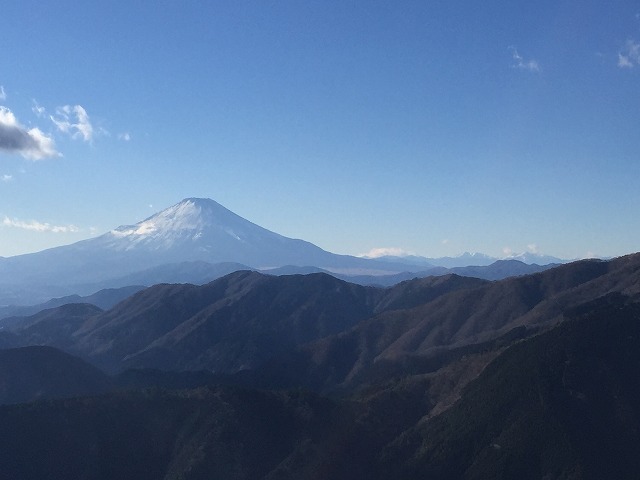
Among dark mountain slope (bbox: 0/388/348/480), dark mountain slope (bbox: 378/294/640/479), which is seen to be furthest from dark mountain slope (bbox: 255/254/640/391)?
dark mountain slope (bbox: 0/388/348/480)

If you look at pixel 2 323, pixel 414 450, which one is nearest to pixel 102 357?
pixel 2 323

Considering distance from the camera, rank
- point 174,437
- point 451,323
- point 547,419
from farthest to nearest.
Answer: point 451,323 → point 174,437 → point 547,419

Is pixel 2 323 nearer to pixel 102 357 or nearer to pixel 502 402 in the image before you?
pixel 102 357

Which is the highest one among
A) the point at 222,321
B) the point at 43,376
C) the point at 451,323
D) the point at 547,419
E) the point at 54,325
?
the point at 451,323

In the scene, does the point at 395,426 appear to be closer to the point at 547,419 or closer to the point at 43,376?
the point at 547,419

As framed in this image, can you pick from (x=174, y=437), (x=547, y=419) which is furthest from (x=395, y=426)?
(x=174, y=437)

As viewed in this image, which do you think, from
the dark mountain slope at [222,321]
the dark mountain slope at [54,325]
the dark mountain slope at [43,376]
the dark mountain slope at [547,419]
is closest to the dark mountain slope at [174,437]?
the dark mountain slope at [547,419]

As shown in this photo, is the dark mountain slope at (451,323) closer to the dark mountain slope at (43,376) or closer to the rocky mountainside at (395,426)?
the dark mountain slope at (43,376)
